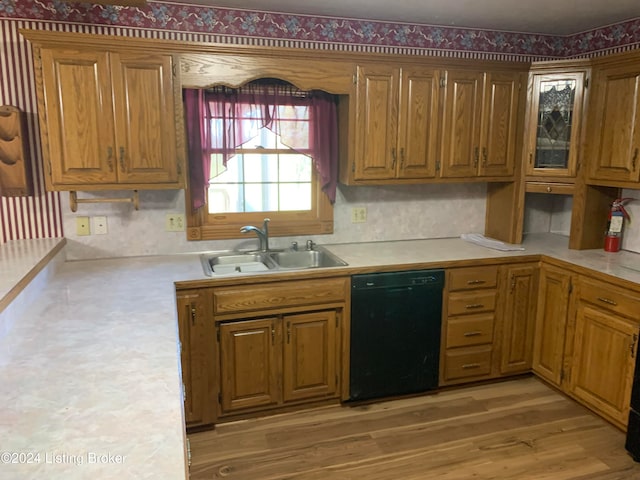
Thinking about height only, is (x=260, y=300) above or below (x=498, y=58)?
below

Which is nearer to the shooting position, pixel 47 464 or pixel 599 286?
pixel 47 464

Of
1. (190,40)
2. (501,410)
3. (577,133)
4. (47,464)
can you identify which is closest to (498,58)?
(577,133)

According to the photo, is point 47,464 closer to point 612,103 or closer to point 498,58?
point 612,103

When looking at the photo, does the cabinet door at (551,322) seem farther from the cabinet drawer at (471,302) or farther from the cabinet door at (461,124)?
the cabinet door at (461,124)

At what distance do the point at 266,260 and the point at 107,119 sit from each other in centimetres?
125

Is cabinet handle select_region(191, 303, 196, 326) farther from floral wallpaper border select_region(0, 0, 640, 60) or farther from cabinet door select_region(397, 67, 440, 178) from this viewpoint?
floral wallpaper border select_region(0, 0, 640, 60)

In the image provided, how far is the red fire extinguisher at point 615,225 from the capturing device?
317cm

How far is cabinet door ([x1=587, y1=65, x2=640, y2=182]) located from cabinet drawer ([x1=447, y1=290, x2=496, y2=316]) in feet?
3.39

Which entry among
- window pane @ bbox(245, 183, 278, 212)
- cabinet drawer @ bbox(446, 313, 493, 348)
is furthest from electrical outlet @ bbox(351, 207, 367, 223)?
cabinet drawer @ bbox(446, 313, 493, 348)

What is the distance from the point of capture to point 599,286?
2.78 meters

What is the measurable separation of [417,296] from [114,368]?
6.38ft

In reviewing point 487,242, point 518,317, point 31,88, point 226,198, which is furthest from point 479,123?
point 31,88

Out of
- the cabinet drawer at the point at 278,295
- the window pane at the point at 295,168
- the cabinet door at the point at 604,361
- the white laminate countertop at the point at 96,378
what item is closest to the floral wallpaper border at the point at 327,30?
the window pane at the point at 295,168

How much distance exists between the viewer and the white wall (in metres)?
2.99
